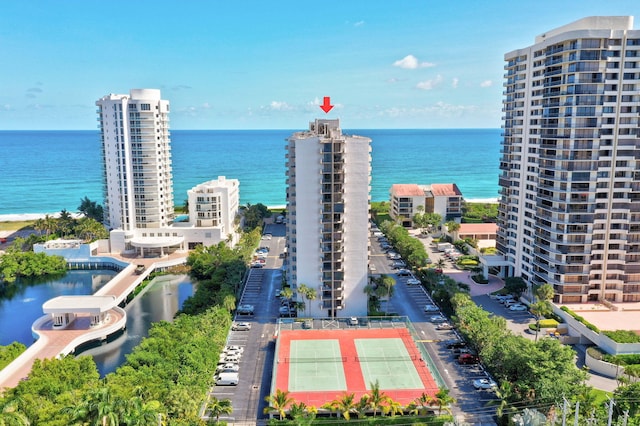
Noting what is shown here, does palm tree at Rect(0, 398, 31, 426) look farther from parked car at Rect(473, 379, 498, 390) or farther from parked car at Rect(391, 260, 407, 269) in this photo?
parked car at Rect(391, 260, 407, 269)

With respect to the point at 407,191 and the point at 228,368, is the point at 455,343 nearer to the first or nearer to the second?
the point at 228,368

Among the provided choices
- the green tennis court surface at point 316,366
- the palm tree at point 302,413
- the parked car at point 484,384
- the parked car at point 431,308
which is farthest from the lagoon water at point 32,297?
the parked car at point 484,384

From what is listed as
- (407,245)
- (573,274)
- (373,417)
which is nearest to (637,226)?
(573,274)

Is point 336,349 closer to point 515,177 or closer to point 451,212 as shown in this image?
point 515,177

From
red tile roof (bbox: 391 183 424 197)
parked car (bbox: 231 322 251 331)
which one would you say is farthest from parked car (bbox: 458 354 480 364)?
red tile roof (bbox: 391 183 424 197)

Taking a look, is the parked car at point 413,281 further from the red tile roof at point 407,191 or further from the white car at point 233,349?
the red tile roof at point 407,191
